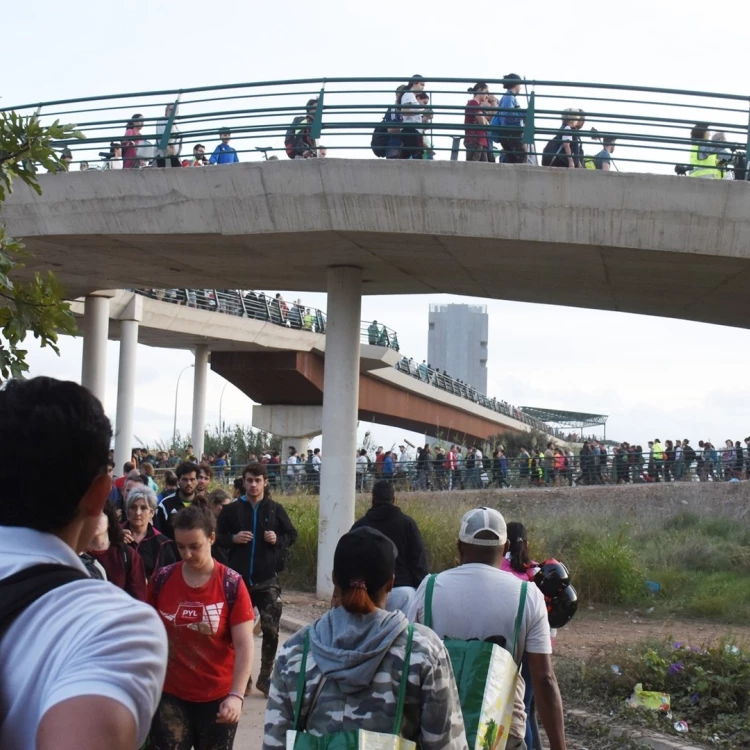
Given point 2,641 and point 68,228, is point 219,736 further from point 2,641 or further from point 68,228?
point 68,228

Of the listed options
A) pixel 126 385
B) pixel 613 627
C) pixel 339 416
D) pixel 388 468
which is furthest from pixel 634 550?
pixel 126 385

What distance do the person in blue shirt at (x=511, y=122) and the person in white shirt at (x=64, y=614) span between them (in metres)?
12.0

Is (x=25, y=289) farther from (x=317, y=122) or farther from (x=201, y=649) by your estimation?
(x=317, y=122)

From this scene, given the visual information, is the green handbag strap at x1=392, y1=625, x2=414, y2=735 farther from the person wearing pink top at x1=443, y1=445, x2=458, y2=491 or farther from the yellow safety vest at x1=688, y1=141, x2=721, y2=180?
the person wearing pink top at x1=443, y1=445, x2=458, y2=491

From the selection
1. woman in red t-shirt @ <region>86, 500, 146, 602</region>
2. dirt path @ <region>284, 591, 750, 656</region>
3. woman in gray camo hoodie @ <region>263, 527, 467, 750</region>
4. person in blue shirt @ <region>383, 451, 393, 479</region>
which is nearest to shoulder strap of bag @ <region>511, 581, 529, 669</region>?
woman in gray camo hoodie @ <region>263, 527, 467, 750</region>

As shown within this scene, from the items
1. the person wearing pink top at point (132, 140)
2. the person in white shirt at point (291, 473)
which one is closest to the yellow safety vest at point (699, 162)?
the person wearing pink top at point (132, 140)

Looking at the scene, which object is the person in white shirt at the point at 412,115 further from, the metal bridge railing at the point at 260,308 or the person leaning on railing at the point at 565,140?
the metal bridge railing at the point at 260,308

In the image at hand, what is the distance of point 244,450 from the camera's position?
163 ft

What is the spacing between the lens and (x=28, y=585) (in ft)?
5.41

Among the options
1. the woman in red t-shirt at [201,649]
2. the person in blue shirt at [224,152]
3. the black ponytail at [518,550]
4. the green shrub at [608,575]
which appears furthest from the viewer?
the green shrub at [608,575]

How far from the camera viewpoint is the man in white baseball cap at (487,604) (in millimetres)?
4254

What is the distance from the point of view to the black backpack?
14.2 m

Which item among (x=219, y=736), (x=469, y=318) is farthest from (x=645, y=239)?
(x=469, y=318)

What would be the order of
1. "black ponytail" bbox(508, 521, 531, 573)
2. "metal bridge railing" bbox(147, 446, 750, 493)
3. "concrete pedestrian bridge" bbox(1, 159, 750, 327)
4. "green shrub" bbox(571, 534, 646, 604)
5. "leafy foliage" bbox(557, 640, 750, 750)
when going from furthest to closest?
"metal bridge railing" bbox(147, 446, 750, 493)
"green shrub" bbox(571, 534, 646, 604)
"concrete pedestrian bridge" bbox(1, 159, 750, 327)
"leafy foliage" bbox(557, 640, 750, 750)
"black ponytail" bbox(508, 521, 531, 573)
